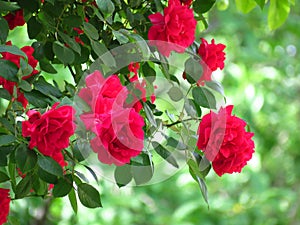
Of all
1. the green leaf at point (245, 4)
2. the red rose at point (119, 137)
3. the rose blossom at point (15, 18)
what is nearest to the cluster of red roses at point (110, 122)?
the red rose at point (119, 137)

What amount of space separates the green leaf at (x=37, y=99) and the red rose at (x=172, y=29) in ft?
0.48

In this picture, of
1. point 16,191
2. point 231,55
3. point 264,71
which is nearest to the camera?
point 16,191

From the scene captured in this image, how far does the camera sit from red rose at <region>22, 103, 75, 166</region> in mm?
687

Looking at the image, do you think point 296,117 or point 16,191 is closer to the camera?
point 16,191

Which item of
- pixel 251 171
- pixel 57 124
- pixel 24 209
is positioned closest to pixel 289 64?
pixel 251 171

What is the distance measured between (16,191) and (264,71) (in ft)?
6.16

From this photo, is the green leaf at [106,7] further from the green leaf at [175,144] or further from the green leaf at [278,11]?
the green leaf at [278,11]

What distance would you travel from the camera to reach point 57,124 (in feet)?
2.25

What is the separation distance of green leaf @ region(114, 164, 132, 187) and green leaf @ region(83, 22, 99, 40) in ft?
0.49

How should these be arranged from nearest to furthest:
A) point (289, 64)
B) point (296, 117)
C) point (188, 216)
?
point (188, 216)
point (289, 64)
point (296, 117)

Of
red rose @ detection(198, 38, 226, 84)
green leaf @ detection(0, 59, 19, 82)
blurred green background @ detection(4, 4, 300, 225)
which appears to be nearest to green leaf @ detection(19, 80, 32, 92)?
green leaf @ detection(0, 59, 19, 82)

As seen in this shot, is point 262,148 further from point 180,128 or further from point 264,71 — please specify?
point 180,128


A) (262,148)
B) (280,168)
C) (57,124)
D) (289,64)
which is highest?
(57,124)

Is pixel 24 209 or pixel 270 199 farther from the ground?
pixel 24 209
